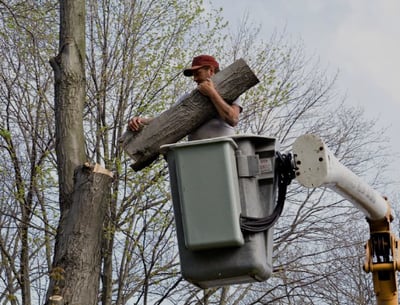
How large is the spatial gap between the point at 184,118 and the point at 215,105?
212 mm

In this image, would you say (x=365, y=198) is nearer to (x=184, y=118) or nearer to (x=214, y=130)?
(x=214, y=130)

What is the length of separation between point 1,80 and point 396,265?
27.0 feet

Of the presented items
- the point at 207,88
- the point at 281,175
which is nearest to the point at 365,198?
the point at 281,175

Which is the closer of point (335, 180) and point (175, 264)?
point (335, 180)

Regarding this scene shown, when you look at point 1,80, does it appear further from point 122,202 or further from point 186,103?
point 186,103

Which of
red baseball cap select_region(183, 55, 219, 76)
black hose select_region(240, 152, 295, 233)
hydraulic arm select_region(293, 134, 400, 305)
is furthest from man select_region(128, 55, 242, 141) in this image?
hydraulic arm select_region(293, 134, 400, 305)

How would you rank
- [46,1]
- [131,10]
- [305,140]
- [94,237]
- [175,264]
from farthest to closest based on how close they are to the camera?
[131,10] < [175,264] < [46,1] < [94,237] < [305,140]

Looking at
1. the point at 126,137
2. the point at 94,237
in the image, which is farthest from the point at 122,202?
the point at 126,137

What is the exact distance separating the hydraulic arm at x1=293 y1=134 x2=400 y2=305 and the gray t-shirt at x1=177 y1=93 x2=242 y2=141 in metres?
0.69

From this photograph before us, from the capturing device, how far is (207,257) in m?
3.21

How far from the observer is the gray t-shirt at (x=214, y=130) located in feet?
12.8

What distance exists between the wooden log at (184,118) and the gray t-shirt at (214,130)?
3 cm

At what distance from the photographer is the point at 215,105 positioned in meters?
3.93

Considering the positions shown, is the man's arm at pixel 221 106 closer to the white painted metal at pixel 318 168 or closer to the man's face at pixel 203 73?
the man's face at pixel 203 73
